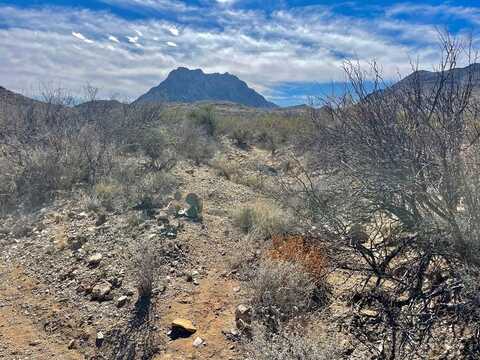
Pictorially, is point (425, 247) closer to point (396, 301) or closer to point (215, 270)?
point (396, 301)

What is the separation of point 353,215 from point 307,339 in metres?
1.59

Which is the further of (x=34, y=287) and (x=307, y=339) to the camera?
(x=34, y=287)

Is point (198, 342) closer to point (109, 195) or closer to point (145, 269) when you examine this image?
point (145, 269)

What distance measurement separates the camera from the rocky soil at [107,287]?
428cm

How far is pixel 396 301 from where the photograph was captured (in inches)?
165

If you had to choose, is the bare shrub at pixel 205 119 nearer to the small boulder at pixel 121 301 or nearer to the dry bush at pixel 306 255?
the dry bush at pixel 306 255

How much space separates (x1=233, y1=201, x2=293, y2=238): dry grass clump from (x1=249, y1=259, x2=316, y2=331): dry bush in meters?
1.92

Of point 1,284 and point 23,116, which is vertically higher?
point 23,116

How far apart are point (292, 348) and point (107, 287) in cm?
284

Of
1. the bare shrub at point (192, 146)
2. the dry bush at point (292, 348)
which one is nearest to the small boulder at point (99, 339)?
the dry bush at point (292, 348)

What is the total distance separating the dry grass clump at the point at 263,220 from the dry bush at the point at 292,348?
116 inches

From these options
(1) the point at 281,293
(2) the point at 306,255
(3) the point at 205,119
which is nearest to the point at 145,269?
(1) the point at 281,293

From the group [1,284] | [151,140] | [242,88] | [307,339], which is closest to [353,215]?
[307,339]

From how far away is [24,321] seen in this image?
15.9 feet
